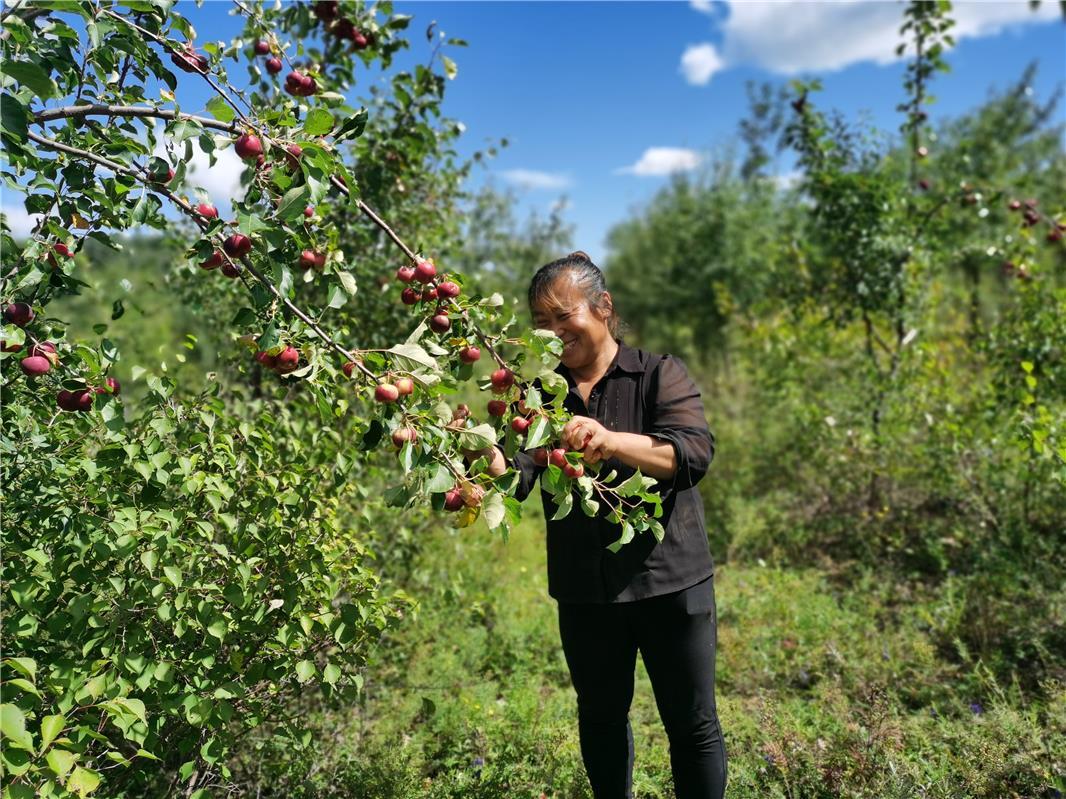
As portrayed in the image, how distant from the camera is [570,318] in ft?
6.19

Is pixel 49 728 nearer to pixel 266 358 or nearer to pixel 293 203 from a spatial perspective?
pixel 266 358

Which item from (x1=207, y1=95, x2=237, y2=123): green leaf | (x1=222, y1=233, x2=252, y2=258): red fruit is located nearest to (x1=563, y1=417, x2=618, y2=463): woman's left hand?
(x1=222, y1=233, x2=252, y2=258): red fruit

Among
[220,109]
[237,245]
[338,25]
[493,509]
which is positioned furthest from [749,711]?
[338,25]

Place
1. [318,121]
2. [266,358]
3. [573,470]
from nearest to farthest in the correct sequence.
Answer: [318,121] < [573,470] < [266,358]

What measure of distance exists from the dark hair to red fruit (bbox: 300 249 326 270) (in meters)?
0.55

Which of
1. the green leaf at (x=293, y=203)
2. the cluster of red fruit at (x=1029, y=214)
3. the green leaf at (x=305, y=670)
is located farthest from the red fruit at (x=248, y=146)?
the cluster of red fruit at (x=1029, y=214)

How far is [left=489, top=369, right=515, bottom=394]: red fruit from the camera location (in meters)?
1.49

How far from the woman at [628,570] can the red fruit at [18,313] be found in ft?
3.68

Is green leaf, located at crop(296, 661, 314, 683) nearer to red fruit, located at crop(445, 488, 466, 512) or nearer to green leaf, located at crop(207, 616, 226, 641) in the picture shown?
green leaf, located at crop(207, 616, 226, 641)

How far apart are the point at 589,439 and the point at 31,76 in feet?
3.90

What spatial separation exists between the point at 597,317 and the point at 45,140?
1.30 metres

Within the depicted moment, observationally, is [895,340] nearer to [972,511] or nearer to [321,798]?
[972,511]

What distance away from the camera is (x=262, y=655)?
2.03 metres

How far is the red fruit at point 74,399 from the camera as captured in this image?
5.42ft
